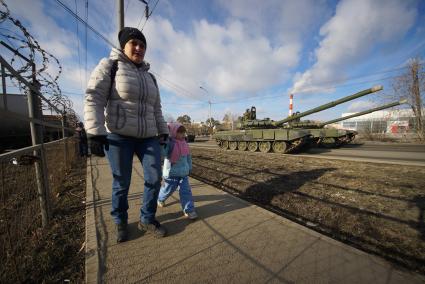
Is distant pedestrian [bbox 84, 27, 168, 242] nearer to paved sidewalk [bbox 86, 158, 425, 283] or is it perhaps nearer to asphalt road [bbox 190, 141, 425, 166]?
paved sidewalk [bbox 86, 158, 425, 283]

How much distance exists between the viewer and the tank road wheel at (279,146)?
1151 cm

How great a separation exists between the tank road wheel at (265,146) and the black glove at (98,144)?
1128 centimetres

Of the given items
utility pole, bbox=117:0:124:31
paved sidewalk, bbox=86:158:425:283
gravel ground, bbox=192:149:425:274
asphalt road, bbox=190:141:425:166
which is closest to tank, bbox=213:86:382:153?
asphalt road, bbox=190:141:425:166

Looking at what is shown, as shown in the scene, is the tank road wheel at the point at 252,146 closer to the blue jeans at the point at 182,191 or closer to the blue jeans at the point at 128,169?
the blue jeans at the point at 182,191

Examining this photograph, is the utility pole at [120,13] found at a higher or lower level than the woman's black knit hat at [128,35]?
higher

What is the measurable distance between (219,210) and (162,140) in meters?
1.23

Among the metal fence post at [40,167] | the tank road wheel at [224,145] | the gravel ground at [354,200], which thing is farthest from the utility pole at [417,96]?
the metal fence post at [40,167]

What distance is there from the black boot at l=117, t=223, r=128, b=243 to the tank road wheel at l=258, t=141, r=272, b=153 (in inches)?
436

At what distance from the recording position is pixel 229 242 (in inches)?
83.1

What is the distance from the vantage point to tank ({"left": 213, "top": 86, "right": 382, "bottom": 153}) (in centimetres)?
1088

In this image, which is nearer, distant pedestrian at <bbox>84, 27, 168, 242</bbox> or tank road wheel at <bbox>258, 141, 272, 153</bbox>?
distant pedestrian at <bbox>84, 27, 168, 242</bbox>

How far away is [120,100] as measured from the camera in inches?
81.6

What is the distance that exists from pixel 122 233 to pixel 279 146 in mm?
10738

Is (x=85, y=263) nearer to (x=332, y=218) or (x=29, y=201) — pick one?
(x=29, y=201)
